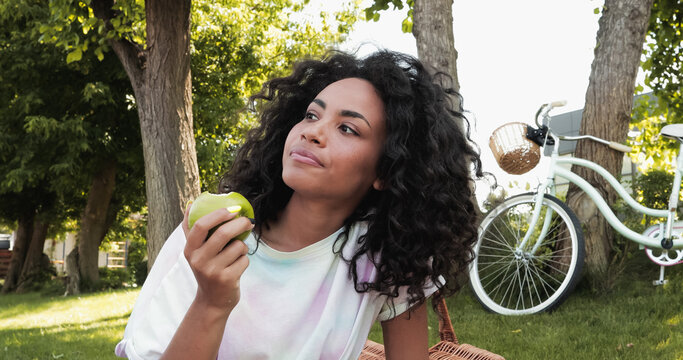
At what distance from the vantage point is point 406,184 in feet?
7.14

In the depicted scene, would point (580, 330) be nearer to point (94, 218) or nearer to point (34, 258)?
point (94, 218)

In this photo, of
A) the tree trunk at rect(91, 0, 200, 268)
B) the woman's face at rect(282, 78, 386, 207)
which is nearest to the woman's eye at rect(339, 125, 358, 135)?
the woman's face at rect(282, 78, 386, 207)

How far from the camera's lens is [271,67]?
16.0m

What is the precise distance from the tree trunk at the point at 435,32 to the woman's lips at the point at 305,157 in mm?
3007

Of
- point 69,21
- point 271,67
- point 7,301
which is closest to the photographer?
point 69,21

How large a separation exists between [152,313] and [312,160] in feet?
2.13

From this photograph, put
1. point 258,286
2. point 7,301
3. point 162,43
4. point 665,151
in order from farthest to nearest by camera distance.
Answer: point 7,301 → point 665,151 → point 162,43 → point 258,286

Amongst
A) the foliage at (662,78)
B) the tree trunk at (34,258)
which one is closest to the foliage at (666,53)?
the foliage at (662,78)

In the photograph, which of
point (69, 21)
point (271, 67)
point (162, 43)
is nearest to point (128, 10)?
point (162, 43)

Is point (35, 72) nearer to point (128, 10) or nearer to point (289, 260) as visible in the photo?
point (128, 10)

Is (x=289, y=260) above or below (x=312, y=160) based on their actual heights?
below

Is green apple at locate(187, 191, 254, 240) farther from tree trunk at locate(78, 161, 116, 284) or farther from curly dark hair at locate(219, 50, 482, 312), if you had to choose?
tree trunk at locate(78, 161, 116, 284)

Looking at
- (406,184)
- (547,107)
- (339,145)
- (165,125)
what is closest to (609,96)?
(547,107)

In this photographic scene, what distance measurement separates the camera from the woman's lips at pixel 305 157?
1.84 meters
